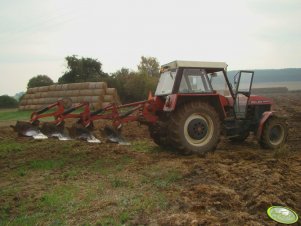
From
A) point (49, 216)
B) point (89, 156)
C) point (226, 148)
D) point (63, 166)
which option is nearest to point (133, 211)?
point (49, 216)

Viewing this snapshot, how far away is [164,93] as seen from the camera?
29.9ft

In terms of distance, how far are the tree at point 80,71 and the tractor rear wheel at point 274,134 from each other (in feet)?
77.5

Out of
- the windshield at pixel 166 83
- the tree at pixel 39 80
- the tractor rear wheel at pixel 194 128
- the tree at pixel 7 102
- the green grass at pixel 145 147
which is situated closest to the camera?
the tractor rear wheel at pixel 194 128

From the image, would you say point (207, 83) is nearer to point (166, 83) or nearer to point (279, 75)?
point (166, 83)

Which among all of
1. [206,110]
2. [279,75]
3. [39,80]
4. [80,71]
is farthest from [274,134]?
[279,75]

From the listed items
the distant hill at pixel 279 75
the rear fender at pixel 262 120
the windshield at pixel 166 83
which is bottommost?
the rear fender at pixel 262 120

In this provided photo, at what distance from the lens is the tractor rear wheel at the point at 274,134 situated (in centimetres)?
939

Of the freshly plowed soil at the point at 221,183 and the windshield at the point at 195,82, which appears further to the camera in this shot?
the windshield at the point at 195,82

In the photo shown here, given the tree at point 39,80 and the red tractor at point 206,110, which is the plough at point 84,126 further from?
the tree at point 39,80

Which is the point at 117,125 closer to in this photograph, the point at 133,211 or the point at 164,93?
the point at 164,93

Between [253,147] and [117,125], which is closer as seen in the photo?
[117,125]

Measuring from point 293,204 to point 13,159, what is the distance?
20.2 ft

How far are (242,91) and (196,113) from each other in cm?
179

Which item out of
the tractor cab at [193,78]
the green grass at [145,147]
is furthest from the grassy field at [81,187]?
the tractor cab at [193,78]
